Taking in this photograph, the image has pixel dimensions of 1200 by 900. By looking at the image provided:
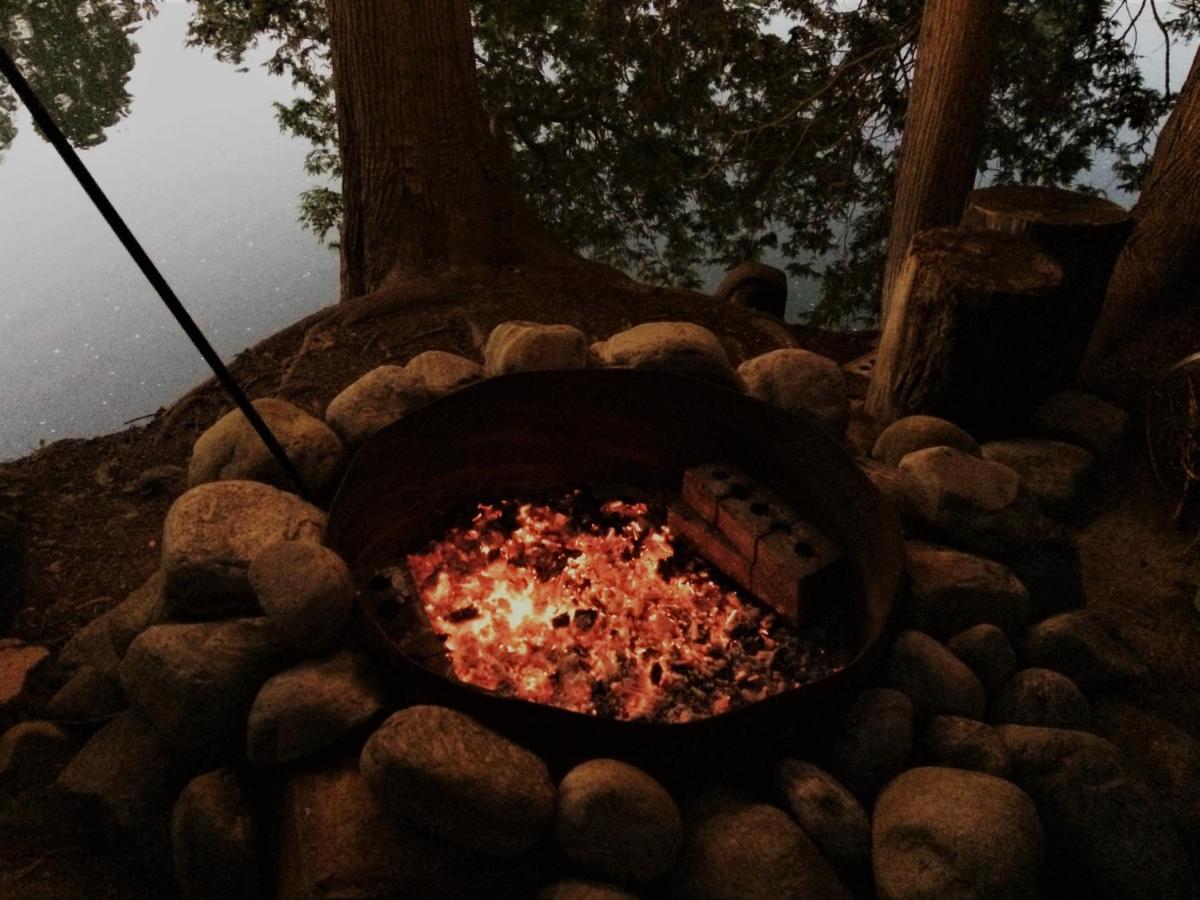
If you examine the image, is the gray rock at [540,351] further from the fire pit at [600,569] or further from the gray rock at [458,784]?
the gray rock at [458,784]

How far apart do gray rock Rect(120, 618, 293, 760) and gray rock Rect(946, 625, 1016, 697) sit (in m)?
1.94

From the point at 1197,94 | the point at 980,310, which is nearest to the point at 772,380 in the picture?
the point at 980,310

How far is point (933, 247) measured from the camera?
331 cm

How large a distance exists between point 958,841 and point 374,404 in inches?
88.8

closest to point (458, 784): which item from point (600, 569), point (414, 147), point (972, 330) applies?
point (600, 569)

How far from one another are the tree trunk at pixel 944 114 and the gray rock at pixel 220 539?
3332mm

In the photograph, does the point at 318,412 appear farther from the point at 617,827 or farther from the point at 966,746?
the point at 966,746

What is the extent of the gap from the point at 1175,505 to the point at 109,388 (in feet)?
49.9

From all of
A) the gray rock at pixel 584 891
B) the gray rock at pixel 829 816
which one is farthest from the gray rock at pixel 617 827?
the gray rock at pixel 829 816

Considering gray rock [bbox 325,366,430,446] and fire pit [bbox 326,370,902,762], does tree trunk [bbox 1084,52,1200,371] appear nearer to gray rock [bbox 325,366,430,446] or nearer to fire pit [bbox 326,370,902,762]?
fire pit [bbox 326,370,902,762]

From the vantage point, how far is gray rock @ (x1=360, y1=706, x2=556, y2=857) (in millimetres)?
1755

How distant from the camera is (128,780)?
7.23 ft

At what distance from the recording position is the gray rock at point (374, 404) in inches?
114

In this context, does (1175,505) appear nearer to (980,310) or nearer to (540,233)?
(980,310)
